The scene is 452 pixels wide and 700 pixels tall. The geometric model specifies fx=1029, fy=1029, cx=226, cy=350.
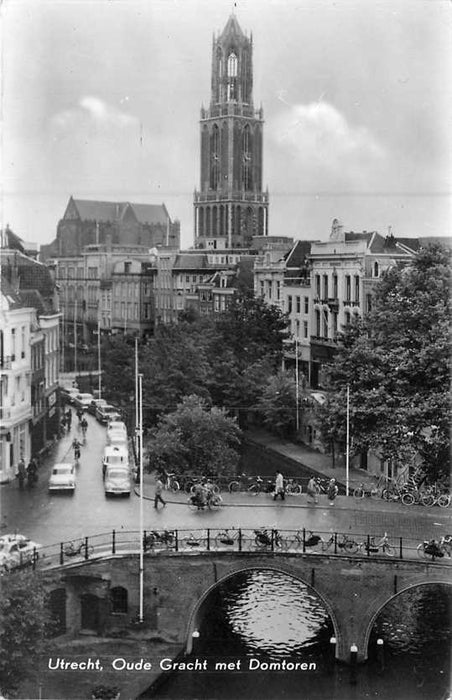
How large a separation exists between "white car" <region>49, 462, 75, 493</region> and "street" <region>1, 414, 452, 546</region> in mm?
244

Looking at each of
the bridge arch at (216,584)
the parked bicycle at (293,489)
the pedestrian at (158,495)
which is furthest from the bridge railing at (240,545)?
the parked bicycle at (293,489)

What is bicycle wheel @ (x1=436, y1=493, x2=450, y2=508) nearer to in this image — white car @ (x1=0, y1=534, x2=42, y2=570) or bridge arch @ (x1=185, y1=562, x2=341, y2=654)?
bridge arch @ (x1=185, y1=562, x2=341, y2=654)

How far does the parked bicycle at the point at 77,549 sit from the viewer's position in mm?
31237

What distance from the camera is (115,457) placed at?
1558 inches

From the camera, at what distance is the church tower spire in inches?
1448

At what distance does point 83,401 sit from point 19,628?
2062cm

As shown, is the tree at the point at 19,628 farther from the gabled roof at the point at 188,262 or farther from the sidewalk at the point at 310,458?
the gabled roof at the point at 188,262

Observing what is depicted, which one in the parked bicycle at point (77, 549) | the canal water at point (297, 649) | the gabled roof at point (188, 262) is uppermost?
the gabled roof at point (188, 262)

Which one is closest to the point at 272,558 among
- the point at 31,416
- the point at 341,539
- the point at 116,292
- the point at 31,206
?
the point at 341,539

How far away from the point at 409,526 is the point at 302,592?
4926 millimetres

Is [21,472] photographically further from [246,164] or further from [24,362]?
[246,164]

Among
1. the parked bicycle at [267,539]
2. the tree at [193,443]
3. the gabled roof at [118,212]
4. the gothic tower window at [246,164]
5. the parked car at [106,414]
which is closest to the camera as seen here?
the parked bicycle at [267,539]

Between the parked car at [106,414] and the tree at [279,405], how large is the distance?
7.42 metres

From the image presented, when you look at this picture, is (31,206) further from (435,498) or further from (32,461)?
(435,498)
